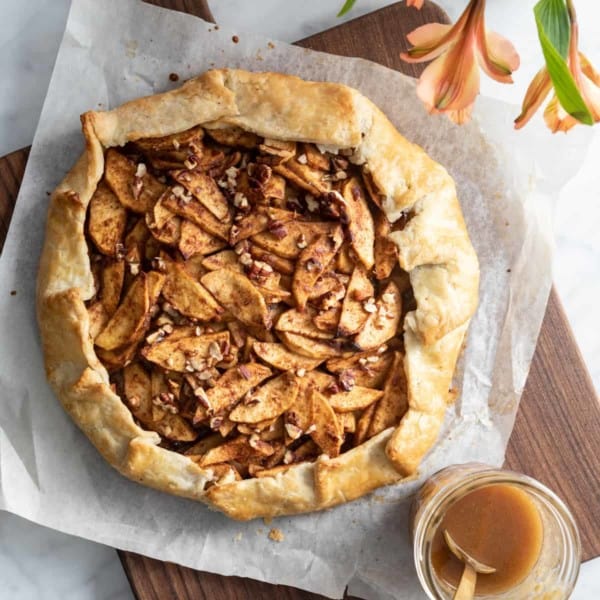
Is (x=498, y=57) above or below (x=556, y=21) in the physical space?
below

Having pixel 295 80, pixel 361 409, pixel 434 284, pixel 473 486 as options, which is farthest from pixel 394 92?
pixel 473 486

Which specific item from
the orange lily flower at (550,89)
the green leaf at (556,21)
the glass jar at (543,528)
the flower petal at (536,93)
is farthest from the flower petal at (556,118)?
the glass jar at (543,528)

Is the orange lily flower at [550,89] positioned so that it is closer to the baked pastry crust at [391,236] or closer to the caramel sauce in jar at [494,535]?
the baked pastry crust at [391,236]

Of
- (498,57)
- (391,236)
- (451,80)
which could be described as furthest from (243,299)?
(498,57)

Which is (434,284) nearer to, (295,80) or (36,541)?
(295,80)

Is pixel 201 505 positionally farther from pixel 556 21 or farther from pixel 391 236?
pixel 556 21

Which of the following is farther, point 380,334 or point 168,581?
point 168,581
